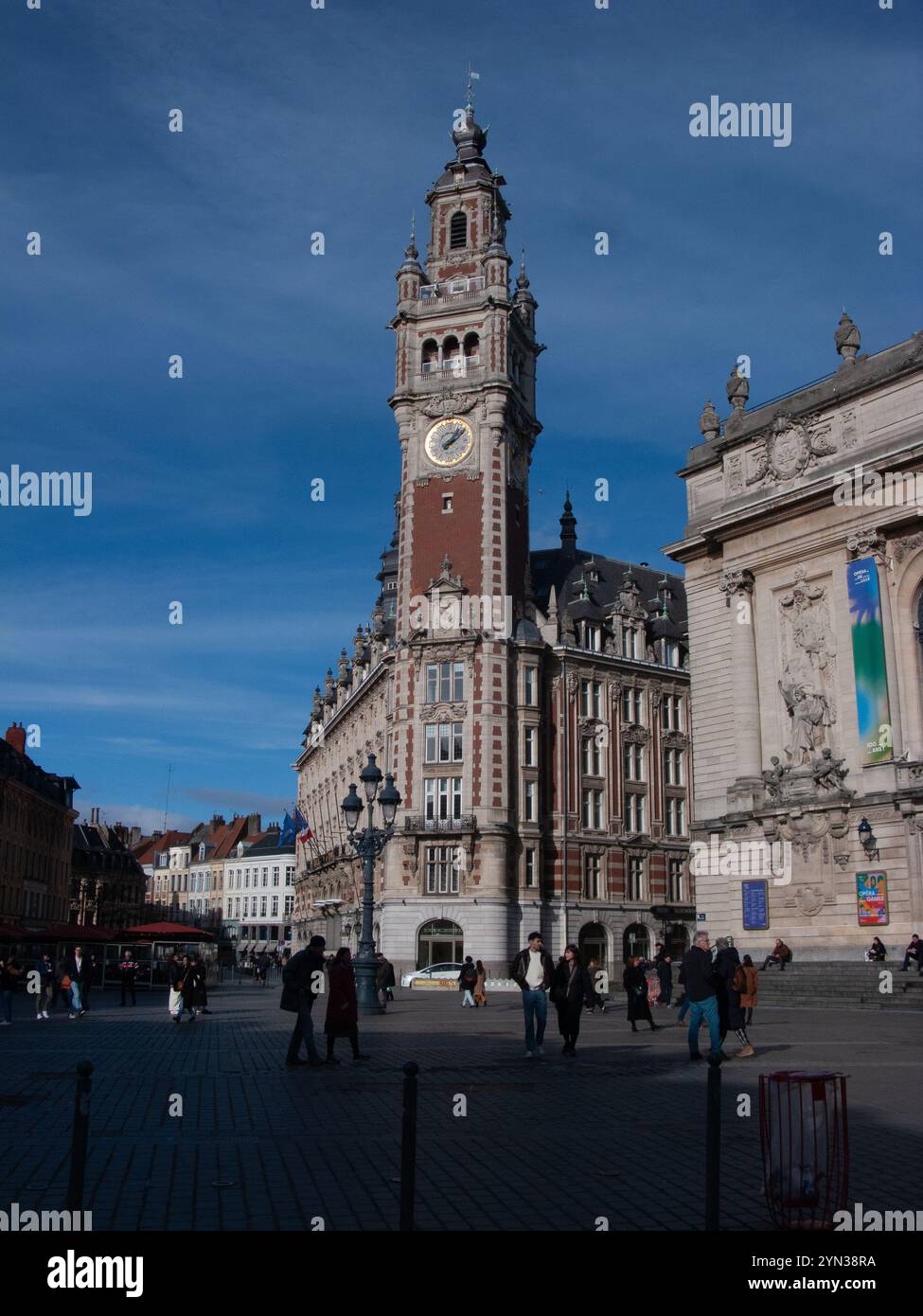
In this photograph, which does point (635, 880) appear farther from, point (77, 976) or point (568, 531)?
point (77, 976)

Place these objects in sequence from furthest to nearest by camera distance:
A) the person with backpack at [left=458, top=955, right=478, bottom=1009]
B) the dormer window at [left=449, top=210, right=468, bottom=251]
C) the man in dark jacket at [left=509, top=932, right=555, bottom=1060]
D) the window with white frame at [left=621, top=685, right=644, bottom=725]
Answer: the dormer window at [left=449, top=210, right=468, bottom=251] < the window with white frame at [left=621, top=685, right=644, bottom=725] < the person with backpack at [left=458, top=955, right=478, bottom=1009] < the man in dark jacket at [left=509, top=932, right=555, bottom=1060]

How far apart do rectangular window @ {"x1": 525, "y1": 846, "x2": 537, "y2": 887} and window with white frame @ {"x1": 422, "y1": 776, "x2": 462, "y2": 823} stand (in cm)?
437

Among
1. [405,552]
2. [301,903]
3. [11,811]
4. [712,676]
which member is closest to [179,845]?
[301,903]

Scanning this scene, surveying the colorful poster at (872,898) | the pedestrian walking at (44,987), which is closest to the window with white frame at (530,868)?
the colorful poster at (872,898)

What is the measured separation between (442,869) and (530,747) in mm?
7627

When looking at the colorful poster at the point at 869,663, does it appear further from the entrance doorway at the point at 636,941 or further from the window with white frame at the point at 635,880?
the entrance doorway at the point at 636,941

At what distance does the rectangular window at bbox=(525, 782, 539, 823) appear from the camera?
60.6m

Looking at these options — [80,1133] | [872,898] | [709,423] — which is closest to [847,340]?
[709,423]

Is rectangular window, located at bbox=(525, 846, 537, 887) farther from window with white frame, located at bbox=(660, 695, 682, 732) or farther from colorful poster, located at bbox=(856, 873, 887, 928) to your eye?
colorful poster, located at bbox=(856, 873, 887, 928)

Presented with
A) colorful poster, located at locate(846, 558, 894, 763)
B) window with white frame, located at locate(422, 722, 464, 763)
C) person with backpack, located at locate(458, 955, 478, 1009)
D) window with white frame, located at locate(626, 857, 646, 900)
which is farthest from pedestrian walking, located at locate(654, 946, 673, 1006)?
window with white frame, located at locate(626, 857, 646, 900)

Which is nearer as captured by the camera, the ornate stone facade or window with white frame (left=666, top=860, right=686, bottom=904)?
the ornate stone facade

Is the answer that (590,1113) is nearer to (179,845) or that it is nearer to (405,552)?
(405,552)

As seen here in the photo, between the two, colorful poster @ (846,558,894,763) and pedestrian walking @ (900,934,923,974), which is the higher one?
colorful poster @ (846,558,894,763)

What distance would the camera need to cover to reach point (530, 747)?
6103 centimetres
